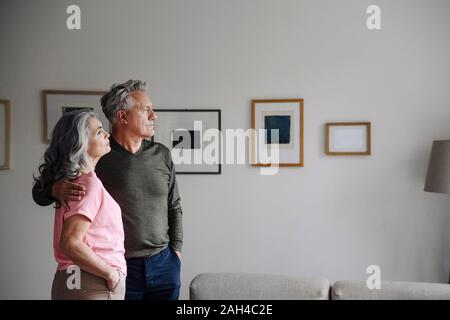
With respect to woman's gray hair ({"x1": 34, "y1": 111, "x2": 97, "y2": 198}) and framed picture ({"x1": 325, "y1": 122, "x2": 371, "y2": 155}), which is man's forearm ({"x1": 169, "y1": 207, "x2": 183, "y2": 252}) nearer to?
woman's gray hair ({"x1": 34, "y1": 111, "x2": 97, "y2": 198})

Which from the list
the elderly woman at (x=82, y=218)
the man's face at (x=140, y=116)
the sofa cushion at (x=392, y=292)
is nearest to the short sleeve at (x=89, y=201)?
the elderly woman at (x=82, y=218)

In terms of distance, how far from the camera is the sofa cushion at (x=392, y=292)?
1.72 meters

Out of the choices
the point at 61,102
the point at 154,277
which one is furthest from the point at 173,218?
the point at 61,102

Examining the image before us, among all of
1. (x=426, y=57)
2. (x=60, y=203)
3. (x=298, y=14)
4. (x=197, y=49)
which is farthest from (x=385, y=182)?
(x=60, y=203)

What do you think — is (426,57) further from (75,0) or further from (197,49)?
(75,0)

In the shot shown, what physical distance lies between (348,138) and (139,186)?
149 centimetres

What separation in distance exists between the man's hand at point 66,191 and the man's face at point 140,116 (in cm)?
39

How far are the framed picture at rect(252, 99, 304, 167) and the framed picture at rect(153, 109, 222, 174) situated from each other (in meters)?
0.23

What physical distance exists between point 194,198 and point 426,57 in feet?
5.39

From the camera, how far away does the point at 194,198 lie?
304cm

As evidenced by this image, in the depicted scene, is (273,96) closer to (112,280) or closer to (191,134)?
(191,134)

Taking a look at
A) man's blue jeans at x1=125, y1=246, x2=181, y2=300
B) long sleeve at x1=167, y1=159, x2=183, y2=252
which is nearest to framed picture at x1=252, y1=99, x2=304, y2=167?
long sleeve at x1=167, y1=159, x2=183, y2=252

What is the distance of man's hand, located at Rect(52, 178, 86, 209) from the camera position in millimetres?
1665

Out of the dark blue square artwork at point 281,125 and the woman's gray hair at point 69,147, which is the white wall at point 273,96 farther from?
the woman's gray hair at point 69,147
